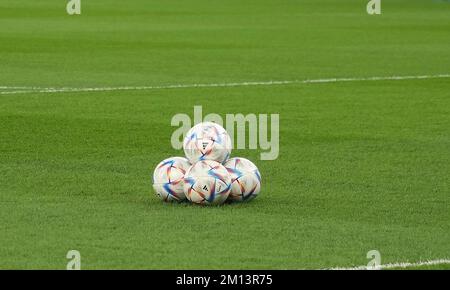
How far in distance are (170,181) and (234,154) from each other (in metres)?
3.69

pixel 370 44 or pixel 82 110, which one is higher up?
pixel 370 44

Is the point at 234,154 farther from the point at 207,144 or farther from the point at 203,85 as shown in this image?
the point at 203,85

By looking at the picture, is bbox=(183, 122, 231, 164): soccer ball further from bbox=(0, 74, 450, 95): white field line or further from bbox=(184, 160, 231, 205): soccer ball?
bbox=(0, 74, 450, 95): white field line

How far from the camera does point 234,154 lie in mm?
15789

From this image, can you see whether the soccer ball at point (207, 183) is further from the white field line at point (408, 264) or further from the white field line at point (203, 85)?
the white field line at point (203, 85)

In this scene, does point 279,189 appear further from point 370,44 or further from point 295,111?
point 370,44

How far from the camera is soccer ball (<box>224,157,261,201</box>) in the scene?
1223cm

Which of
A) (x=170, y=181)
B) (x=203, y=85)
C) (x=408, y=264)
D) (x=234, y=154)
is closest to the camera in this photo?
(x=408, y=264)

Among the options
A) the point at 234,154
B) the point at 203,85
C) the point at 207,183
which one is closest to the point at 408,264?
the point at 207,183

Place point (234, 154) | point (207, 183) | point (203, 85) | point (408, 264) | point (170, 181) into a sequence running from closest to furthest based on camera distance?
point (408, 264), point (207, 183), point (170, 181), point (234, 154), point (203, 85)

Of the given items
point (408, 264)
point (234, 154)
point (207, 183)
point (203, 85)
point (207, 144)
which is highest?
point (203, 85)

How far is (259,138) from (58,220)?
Answer: 240 inches

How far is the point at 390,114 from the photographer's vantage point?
65.5 feet
